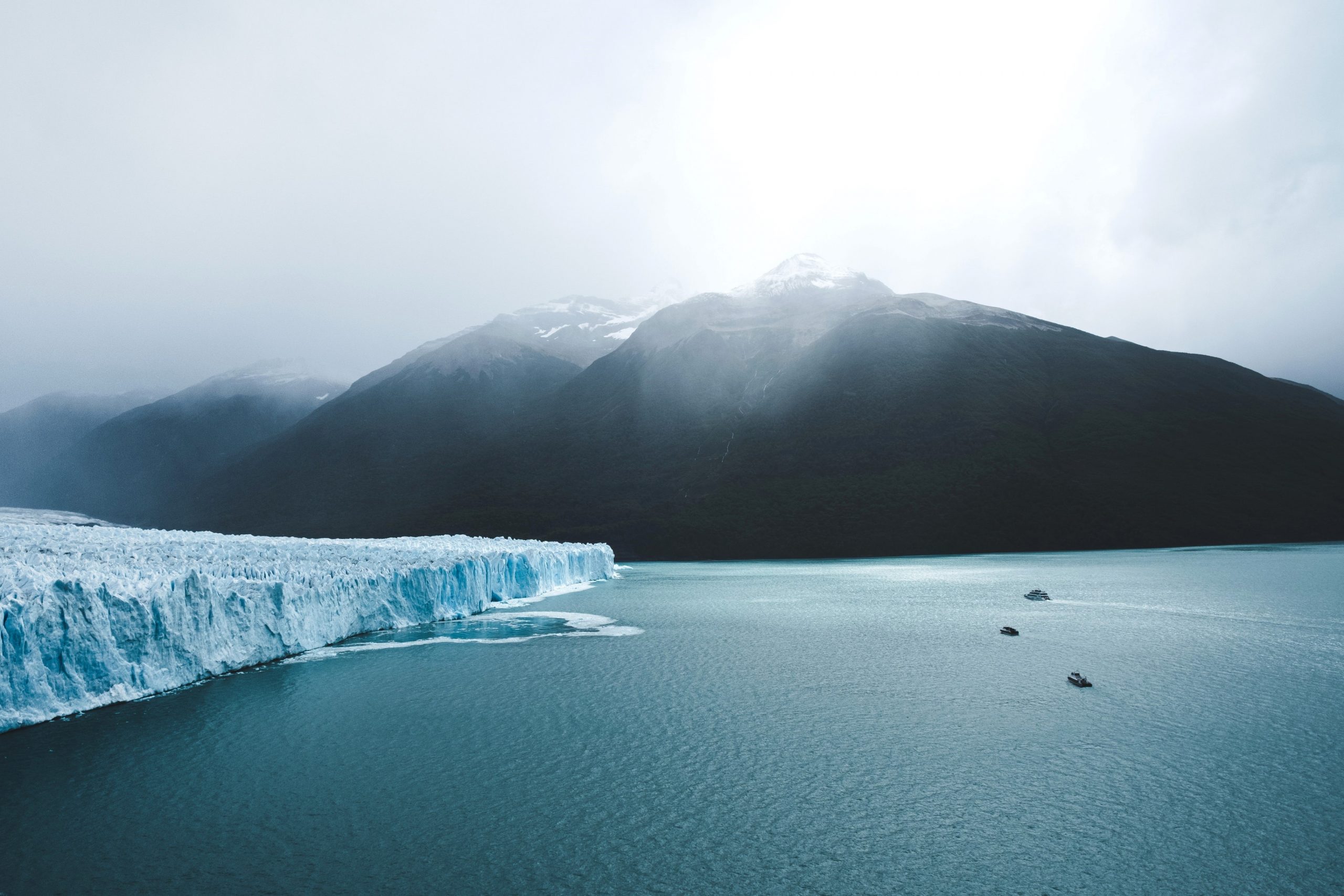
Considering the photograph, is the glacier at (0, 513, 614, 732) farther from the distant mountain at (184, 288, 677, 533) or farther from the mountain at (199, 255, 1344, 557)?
the distant mountain at (184, 288, 677, 533)

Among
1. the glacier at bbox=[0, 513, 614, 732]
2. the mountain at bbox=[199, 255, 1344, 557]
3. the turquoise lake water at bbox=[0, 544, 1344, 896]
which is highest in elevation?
the mountain at bbox=[199, 255, 1344, 557]

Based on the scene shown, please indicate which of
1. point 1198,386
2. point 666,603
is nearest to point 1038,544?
point 1198,386

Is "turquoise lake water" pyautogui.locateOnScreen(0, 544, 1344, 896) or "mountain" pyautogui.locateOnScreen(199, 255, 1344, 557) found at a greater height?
"mountain" pyautogui.locateOnScreen(199, 255, 1344, 557)

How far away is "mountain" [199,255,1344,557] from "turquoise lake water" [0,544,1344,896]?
9049 centimetres

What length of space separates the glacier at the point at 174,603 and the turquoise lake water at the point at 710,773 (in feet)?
3.44

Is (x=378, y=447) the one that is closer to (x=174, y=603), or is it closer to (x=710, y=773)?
(x=174, y=603)

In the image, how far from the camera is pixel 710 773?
15336mm

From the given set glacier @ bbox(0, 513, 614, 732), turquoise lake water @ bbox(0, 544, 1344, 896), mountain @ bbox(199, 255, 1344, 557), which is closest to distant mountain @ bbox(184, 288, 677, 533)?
mountain @ bbox(199, 255, 1344, 557)

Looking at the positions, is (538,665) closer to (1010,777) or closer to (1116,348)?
(1010,777)

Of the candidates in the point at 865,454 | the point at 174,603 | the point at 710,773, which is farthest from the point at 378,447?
the point at 710,773

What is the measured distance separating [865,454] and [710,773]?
122 m

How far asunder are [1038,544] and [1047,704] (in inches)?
3932

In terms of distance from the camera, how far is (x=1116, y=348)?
152 meters

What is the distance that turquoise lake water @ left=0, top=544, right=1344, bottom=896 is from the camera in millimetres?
11203
